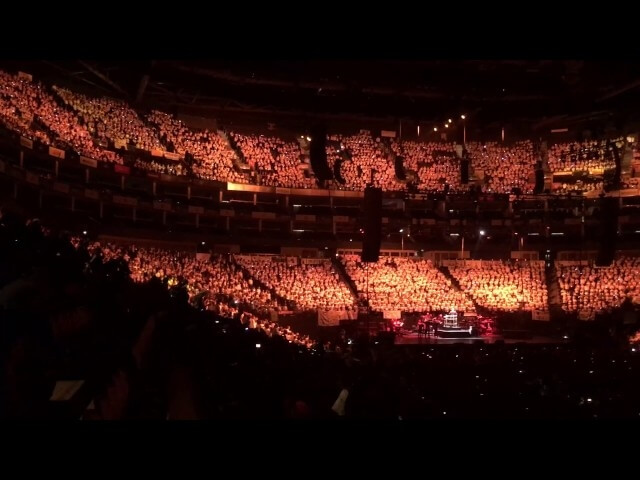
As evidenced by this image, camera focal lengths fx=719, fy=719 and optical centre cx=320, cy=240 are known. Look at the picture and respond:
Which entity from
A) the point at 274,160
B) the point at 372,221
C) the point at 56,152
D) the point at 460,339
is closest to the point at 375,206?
the point at 372,221

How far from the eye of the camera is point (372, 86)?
2559 centimetres

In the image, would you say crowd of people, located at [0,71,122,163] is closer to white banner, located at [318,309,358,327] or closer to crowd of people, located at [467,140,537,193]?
white banner, located at [318,309,358,327]

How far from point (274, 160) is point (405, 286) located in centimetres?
761

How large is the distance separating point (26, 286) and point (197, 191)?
2187 centimetres

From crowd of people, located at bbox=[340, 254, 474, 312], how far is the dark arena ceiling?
5436 millimetres

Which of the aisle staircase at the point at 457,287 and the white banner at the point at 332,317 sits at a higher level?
the aisle staircase at the point at 457,287

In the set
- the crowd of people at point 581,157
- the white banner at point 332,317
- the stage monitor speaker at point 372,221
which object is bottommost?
the white banner at point 332,317

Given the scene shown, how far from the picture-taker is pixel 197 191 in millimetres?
25859

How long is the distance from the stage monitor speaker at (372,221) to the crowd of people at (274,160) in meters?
13.7

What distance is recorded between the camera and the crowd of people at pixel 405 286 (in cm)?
2214

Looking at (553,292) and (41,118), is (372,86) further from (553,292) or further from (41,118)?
(41,118)

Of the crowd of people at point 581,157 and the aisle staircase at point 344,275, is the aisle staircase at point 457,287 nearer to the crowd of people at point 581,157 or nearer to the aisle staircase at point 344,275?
the aisle staircase at point 344,275

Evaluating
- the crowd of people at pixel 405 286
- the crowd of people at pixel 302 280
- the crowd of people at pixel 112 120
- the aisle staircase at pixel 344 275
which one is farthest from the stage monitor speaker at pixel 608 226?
the crowd of people at pixel 112 120

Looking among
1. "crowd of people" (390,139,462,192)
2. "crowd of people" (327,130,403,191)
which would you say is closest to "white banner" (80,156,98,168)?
"crowd of people" (327,130,403,191)
